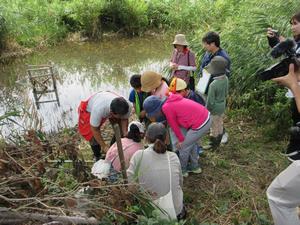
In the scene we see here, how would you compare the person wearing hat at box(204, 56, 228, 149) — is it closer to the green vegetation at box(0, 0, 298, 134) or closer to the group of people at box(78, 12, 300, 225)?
the group of people at box(78, 12, 300, 225)

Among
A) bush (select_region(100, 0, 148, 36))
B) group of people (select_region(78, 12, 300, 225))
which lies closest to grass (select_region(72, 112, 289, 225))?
group of people (select_region(78, 12, 300, 225))

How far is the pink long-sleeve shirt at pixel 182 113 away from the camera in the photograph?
12.3 ft

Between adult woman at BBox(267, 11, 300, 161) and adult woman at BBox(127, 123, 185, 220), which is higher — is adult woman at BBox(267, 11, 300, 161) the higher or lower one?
the higher one

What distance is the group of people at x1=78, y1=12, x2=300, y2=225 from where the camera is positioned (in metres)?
2.76

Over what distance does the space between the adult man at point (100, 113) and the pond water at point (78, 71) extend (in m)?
1.64

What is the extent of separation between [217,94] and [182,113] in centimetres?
80

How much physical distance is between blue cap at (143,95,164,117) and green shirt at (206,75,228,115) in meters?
0.77

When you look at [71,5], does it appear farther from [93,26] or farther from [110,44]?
[110,44]

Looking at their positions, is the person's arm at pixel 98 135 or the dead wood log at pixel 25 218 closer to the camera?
the dead wood log at pixel 25 218

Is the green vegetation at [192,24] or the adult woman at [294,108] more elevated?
the adult woman at [294,108]

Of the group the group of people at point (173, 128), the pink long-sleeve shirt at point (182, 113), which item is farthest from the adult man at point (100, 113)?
the pink long-sleeve shirt at point (182, 113)

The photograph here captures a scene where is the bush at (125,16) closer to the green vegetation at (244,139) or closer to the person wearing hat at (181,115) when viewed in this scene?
the green vegetation at (244,139)

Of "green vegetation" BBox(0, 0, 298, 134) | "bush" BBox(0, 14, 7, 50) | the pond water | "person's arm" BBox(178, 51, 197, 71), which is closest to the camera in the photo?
"person's arm" BBox(178, 51, 197, 71)

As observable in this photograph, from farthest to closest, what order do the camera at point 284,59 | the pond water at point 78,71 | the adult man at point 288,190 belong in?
the pond water at point 78,71, the camera at point 284,59, the adult man at point 288,190
